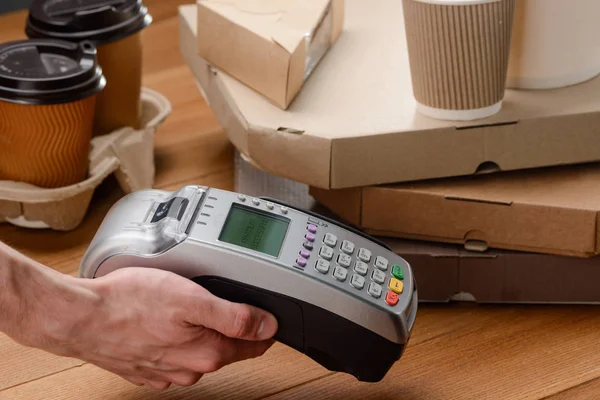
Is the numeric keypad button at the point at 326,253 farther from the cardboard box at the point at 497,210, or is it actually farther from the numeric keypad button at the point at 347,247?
the cardboard box at the point at 497,210

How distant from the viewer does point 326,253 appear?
546mm

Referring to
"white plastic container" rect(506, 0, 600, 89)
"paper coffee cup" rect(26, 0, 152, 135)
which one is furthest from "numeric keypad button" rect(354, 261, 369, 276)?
"paper coffee cup" rect(26, 0, 152, 135)

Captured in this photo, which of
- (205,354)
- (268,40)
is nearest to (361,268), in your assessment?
(205,354)

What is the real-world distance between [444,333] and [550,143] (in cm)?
16

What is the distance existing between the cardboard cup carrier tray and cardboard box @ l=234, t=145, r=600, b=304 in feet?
0.91

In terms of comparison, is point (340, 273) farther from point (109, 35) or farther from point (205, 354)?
point (109, 35)

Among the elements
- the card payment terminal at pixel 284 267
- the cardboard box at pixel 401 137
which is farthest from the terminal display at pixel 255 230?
the cardboard box at pixel 401 137

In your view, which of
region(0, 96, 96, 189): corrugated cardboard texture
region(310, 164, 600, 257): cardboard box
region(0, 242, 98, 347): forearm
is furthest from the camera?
region(0, 96, 96, 189): corrugated cardboard texture

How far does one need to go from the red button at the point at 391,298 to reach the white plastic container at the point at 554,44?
24cm

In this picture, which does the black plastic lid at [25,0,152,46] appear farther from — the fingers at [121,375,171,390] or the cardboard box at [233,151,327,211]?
the fingers at [121,375,171,390]

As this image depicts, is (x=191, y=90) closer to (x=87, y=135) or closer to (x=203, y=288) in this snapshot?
(x=87, y=135)

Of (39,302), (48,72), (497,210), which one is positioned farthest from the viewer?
(48,72)

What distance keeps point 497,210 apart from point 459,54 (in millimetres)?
117

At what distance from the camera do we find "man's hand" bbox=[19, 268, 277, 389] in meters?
0.52
